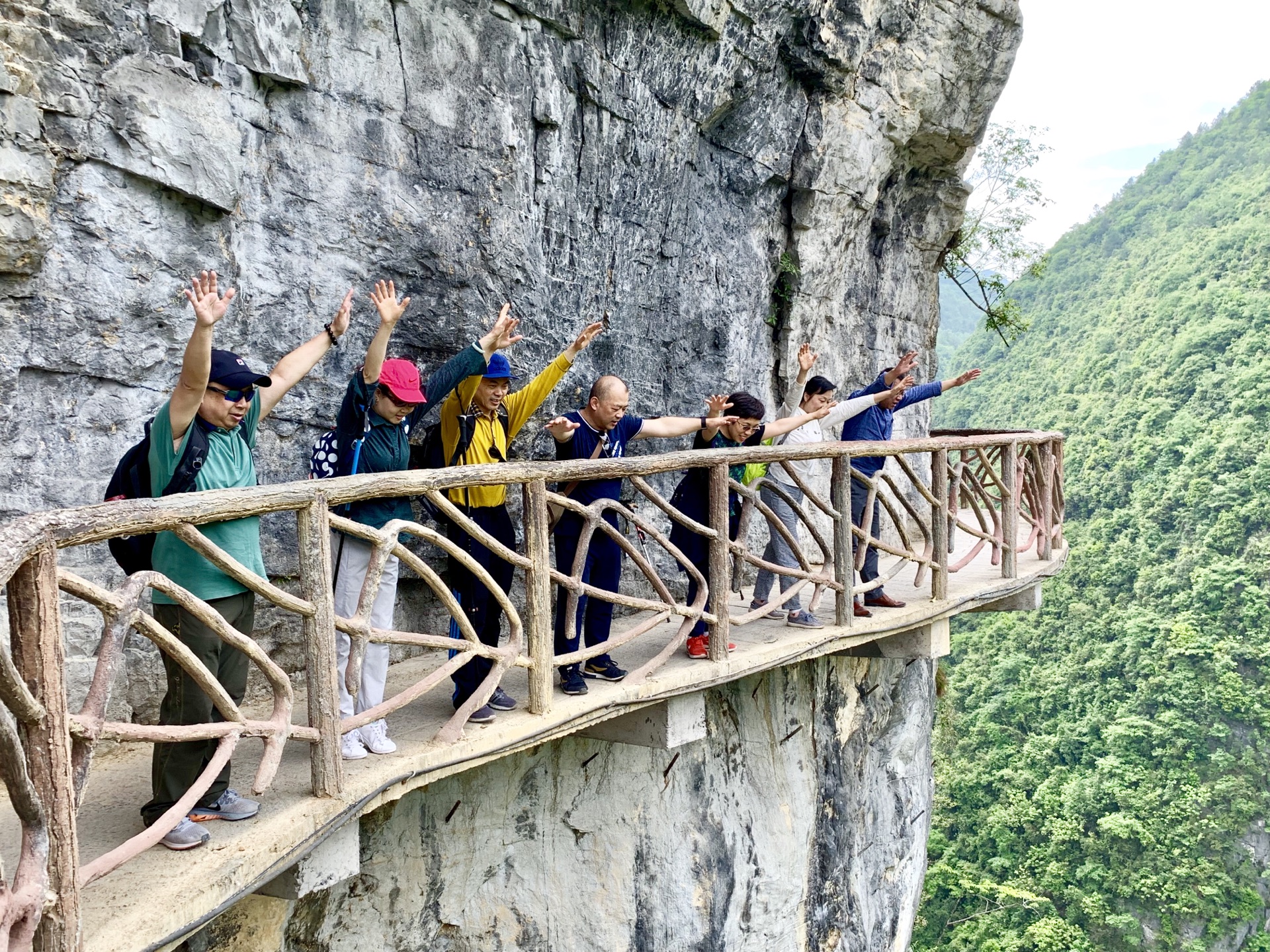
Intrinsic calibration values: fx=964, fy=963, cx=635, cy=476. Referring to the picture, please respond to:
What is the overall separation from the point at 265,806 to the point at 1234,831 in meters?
28.5

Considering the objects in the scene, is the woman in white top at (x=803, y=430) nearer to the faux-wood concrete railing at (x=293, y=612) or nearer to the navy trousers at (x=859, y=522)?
the faux-wood concrete railing at (x=293, y=612)

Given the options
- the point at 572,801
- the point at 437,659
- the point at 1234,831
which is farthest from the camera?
the point at 1234,831

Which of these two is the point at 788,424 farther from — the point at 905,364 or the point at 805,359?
the point at 905,364

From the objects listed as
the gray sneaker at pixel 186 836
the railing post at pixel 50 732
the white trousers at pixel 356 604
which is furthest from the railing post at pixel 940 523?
the railing post at pixel 50 732

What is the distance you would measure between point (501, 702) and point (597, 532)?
0.93 meters

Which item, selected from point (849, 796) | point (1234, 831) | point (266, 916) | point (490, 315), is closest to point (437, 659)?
point (266, 916)

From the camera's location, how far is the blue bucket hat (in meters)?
4.11

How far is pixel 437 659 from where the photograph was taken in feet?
16.9

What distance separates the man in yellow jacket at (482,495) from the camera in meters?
3.94

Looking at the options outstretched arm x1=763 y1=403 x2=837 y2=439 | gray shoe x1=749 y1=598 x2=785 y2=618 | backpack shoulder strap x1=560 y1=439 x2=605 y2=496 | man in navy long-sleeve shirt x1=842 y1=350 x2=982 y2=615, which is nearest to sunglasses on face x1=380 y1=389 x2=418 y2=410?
backpack shoulder strap x1=560 y1=439 x2=605 y2=496

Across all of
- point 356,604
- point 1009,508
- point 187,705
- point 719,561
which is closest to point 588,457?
point 719,561

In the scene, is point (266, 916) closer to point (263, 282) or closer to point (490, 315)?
point (263, 282)

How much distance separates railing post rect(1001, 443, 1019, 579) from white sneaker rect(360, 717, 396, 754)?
472 centimetres

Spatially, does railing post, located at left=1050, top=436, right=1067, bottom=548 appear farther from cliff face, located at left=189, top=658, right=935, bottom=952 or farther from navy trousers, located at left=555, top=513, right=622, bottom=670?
navy trousers, located at left=555, top=513, right=622, bottom=670
